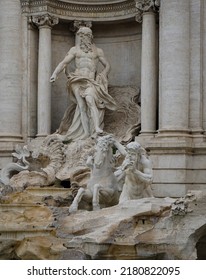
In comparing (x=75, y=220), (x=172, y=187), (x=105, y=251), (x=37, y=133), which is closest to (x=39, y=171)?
(x=37, y=133)

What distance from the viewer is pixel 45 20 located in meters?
21.7

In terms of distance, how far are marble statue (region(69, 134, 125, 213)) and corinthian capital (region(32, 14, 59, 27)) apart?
667 centimetres

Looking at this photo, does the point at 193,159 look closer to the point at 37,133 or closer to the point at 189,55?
the point at 189,55

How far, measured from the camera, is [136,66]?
898 inches

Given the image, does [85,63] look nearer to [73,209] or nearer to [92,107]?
[92,107]

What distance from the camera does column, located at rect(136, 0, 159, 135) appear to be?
20188mm

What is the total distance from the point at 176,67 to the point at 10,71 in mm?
5322

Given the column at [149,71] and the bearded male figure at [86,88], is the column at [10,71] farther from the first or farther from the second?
the column at [149,71]

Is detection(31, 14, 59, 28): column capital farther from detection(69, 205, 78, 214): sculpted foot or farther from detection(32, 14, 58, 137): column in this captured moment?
detection(69, 205, 78, 214): sculpted foot

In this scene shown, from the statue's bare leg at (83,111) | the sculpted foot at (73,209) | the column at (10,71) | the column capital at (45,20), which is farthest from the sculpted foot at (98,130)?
the sculpted foot at (73,209)

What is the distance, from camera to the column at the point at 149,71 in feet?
66.2

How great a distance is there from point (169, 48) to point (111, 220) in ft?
23.1

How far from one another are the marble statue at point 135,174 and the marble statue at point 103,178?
2.50 ft

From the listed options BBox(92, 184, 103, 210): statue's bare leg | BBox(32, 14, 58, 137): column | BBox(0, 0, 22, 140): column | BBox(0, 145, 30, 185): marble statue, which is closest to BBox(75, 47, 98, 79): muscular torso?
BBox(32, 14, 58, 137): column
